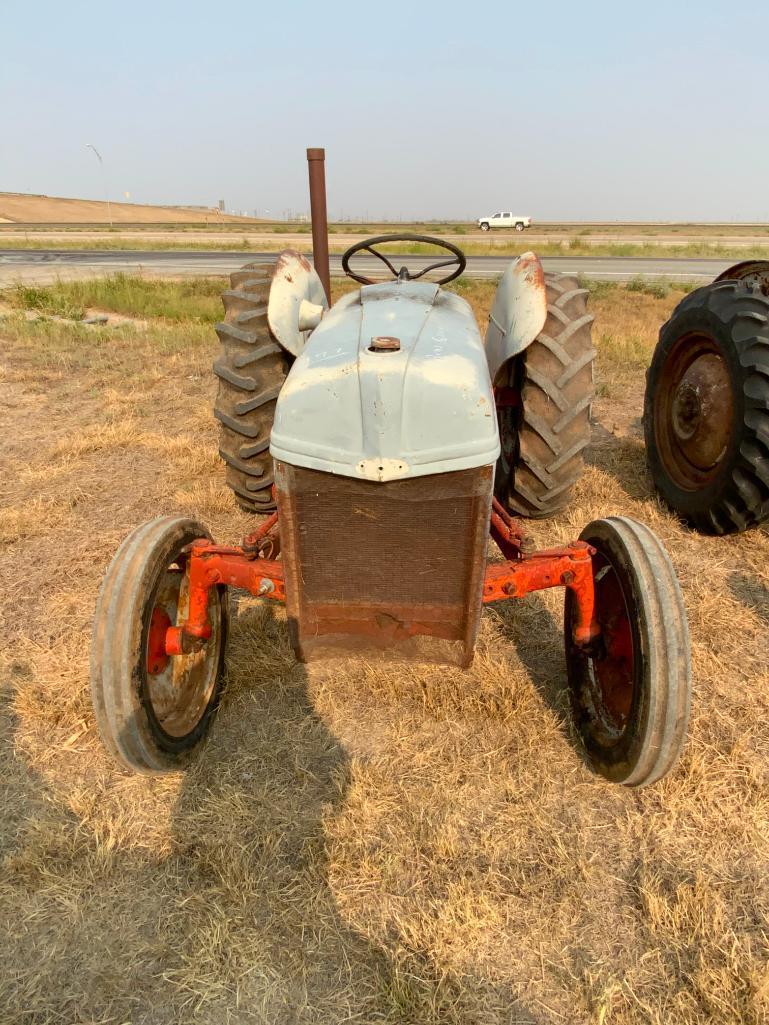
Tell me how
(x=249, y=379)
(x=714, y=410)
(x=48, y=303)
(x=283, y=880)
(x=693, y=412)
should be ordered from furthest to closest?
(x=48, y=303)
(x=693, y=412)
(x=714, y=410)
(x=249, y=379)
(x=283, y=880)

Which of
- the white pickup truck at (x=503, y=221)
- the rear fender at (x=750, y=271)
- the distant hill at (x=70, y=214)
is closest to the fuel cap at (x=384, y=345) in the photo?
the rear fender at (x=750, y=271)

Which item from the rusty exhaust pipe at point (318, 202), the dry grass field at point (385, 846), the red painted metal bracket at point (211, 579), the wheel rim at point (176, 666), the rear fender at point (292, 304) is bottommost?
the dry grass field at point (385, 846)

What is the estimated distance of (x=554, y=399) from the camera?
291 centimetres

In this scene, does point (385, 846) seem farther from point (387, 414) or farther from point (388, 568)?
point (387, 414)

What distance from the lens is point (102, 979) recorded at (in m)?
1.68

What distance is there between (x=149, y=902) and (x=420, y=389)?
5.36ft

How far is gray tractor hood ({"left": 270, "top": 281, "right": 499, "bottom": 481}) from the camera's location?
179 cm

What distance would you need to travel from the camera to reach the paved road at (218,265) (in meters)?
19.3

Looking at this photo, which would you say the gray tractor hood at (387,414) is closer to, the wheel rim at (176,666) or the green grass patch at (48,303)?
the wheel rim at (176,666)

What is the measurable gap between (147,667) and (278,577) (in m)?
0.54

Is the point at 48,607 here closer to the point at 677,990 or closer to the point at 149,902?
the point at 149,902

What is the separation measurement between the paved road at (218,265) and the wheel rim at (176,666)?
54.9 ft

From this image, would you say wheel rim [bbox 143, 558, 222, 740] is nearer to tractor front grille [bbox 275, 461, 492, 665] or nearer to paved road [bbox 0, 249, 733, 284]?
tractor front grille [bbox 275, 461, 492, 665]

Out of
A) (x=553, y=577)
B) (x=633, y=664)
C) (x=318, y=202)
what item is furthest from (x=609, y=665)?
(x=318, y=202)
